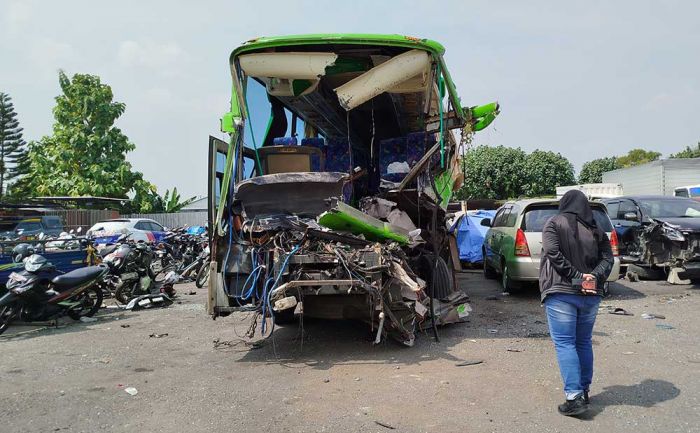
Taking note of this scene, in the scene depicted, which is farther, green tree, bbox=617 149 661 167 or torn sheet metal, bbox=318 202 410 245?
green tree, bbox=617 149 661 167

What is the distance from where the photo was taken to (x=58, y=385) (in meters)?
5.16

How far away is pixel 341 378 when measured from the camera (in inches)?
200

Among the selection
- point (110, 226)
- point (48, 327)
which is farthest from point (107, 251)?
point (110, 226)

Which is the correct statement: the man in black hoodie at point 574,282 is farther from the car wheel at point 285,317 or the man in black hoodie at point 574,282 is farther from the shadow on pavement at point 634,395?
the car wheel at point 285,317

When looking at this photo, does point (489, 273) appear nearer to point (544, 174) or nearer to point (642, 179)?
point (642, 179)

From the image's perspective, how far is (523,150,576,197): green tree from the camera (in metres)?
34.8

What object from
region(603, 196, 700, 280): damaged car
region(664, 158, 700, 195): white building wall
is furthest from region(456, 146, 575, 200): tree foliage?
region(603, 196, 700, 280): damaged car

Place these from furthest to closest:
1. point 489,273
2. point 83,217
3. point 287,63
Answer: point 83,217, point 489,273, point 287,63

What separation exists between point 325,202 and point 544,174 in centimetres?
3176

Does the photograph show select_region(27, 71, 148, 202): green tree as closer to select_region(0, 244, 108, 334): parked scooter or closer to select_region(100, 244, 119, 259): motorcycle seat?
select_region(100, 244, 119, 259): motorcycle seat

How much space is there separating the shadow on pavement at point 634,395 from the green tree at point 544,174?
3107 cm

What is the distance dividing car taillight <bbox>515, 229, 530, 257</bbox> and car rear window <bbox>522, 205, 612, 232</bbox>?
0.12 meters

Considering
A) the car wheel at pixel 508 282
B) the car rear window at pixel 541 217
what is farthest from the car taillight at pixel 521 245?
the car wheel at pixel 508 282

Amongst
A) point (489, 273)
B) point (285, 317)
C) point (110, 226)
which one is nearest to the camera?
point (285, 317)
